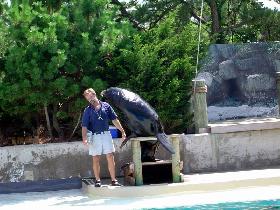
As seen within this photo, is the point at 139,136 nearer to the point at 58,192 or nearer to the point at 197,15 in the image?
the point at 58,192

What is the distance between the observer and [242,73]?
51.8 ft

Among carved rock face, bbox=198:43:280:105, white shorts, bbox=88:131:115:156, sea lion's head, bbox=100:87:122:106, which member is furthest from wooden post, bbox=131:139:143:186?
carved rock face, bbox=198:43:280:105

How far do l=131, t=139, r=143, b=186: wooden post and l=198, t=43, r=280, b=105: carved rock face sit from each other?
607 centimetres

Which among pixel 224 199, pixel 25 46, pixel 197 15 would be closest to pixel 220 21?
pixel 197 15

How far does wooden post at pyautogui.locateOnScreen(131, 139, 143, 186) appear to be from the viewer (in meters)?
9.53

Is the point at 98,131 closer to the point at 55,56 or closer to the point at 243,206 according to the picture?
the point at 55,56

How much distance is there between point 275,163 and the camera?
11.5 m

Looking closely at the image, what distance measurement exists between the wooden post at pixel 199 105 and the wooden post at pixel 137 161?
2.18 metres

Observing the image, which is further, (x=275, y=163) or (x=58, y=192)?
(x=275, y=163)

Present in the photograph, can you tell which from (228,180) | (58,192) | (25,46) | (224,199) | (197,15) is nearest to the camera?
(224,199)

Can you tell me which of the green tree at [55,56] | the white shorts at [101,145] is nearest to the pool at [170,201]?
the white shorts at [101,145]

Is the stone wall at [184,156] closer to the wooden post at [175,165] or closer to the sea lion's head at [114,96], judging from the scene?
the sea lion's head at [114,96]

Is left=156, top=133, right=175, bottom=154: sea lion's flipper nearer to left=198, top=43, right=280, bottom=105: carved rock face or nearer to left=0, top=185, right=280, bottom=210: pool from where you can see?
left=0, top=185, right=280, bottom=210: pool

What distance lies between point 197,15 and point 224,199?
41.6 feet
